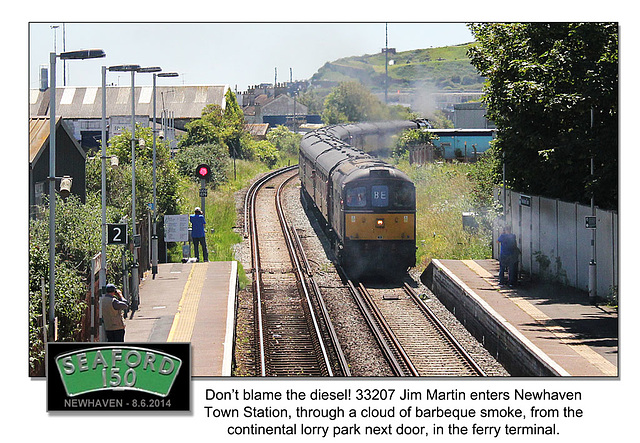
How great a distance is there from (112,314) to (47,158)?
17.4 ft

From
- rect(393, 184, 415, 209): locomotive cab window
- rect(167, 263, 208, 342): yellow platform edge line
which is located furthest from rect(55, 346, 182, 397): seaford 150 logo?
rect(393, 184, 415, 209): locomotive cab window

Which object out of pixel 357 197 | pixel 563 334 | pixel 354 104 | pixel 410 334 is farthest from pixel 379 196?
pixel 354 104

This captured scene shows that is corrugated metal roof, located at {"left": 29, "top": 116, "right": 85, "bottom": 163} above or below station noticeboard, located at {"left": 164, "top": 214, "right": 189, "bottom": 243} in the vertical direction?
above

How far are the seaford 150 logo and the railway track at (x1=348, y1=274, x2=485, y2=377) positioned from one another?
190 inches

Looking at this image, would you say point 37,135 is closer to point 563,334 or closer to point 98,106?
point 98,106

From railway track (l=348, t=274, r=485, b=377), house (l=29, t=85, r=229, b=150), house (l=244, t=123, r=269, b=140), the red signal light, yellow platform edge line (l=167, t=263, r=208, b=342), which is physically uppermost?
house (l=244, t=123, r=269, b=140)

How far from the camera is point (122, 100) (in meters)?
27.0

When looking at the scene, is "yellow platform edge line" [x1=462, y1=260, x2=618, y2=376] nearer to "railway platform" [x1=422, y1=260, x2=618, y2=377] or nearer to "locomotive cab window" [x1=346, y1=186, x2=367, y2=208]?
"railway platform" [x1=422, y1=260, x2=618, y2=377]

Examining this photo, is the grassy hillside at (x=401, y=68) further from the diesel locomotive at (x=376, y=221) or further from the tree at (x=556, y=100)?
the diesel locomotive at (x=376, y=221)

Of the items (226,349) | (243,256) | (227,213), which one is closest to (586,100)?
(226,349)

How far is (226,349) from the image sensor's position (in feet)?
47.4

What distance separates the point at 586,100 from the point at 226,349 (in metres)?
7.53

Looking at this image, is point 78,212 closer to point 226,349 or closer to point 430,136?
point 226,349

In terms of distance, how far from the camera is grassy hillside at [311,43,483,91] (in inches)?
956
